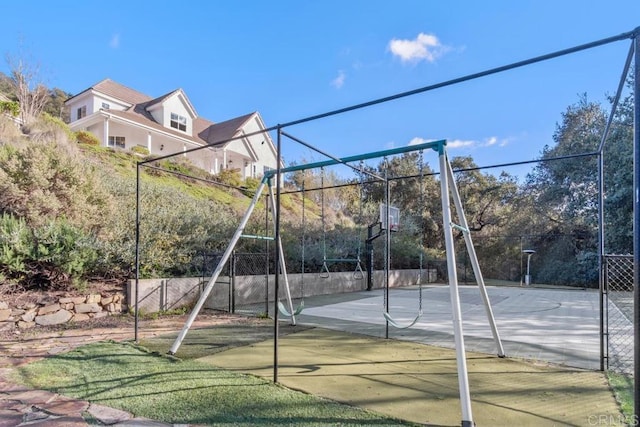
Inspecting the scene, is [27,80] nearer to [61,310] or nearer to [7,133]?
[7,133]

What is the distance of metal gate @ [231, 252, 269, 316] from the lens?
22.1 ft

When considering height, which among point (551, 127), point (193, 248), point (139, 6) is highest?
point (139, 6)

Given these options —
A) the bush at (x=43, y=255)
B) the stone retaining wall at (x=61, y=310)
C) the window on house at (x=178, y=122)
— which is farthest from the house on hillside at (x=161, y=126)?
the stone retaining wall at (x=61, y=310)

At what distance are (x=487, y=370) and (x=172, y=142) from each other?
2061 centimetres

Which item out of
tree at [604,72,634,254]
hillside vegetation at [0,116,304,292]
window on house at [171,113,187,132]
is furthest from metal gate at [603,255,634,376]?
window on house at [171,113,187,132]

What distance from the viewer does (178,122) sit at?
22.0 m

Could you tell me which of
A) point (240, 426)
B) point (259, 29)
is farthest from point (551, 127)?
point (240, 426)

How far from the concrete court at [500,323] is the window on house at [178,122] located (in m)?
16.9

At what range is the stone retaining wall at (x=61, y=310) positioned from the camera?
4824 mm

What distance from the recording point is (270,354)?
3.91 meters

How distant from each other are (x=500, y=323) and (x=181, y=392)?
501 cm

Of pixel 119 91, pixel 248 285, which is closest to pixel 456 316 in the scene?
pixel 248 285

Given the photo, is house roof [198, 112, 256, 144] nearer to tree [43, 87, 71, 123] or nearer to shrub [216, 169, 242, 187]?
shrub [216, 169, 242, 187]

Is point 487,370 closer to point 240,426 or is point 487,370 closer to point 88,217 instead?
point 240,426
